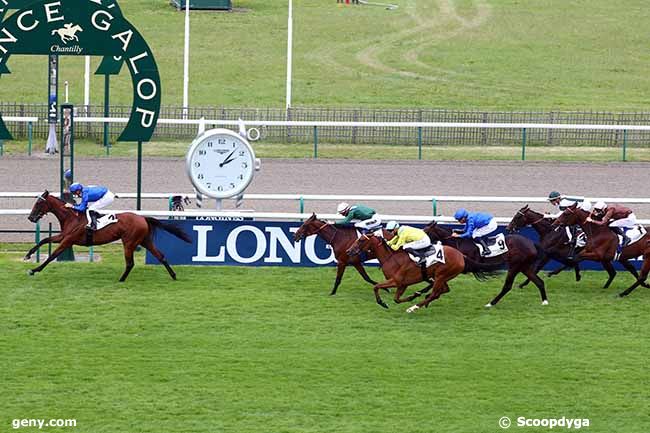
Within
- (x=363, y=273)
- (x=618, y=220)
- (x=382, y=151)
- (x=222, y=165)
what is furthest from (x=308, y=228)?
(x=382, y=151)

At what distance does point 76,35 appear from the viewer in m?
17.8

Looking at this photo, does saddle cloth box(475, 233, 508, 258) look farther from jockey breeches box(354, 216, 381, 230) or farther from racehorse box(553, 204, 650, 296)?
jockey breeches box(354, 216, 381, 230)

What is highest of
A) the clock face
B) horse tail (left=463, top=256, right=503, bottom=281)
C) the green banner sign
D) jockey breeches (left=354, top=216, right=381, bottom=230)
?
the green banner sign

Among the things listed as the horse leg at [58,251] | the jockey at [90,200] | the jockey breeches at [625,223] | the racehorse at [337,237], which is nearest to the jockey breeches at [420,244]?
the racehorse at [337,237]

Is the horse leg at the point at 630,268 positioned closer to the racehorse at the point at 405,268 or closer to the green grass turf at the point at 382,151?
the racehorse at the point at 405,268

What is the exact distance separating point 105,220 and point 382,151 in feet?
44.9

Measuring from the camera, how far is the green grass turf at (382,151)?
2845 cm

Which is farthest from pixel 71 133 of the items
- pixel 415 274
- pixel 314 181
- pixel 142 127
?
pixel 314 181

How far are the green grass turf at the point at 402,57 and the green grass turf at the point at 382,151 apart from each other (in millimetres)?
8420

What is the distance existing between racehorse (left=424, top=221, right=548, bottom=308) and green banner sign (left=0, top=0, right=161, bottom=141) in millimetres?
5153

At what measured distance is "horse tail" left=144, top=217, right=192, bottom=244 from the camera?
16.7m

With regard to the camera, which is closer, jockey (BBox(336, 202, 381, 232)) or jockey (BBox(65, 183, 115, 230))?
jockey (BBox(336, 202, 381, 232))

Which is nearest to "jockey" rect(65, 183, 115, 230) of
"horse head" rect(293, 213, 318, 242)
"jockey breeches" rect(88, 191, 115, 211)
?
"jockey breeches" rect(88, 191, 115, 211)

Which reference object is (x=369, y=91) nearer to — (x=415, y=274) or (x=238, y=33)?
(x=238, y=33)
